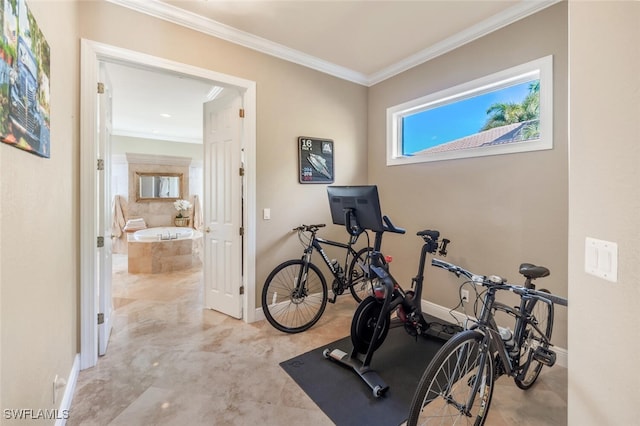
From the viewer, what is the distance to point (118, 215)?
6.67m

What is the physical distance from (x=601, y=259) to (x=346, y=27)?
8.96ft

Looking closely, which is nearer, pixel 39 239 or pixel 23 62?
pixel 23 62

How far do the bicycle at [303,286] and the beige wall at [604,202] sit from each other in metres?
1.92

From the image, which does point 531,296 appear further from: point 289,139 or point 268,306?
point 289,139

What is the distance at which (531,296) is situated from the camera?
1.50m

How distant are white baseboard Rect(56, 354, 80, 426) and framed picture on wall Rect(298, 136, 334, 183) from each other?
2495 mm

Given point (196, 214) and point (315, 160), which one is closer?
point (315, 160)

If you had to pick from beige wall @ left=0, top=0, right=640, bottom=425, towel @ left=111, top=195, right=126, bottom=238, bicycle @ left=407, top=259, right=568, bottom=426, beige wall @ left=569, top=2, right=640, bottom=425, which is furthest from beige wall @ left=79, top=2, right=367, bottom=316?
towel @ left=111, top=195, right=126, bottom=238

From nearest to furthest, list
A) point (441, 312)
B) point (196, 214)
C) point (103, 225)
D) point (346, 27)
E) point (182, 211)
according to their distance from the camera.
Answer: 1. point (103, 225)
2. point (346, 27)
3. point (441, 312)
4. point (182, 211)
5. point (196, 214)

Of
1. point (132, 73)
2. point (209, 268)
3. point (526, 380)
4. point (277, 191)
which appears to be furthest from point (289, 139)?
point (526, 380)

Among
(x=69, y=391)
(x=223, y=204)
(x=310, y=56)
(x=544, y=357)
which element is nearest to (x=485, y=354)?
(x=544, y=357)

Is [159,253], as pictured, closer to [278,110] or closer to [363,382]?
[278,110]

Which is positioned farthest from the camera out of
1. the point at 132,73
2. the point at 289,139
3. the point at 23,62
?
Answer: the point at 132,73

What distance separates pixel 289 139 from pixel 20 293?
8.45 feet
